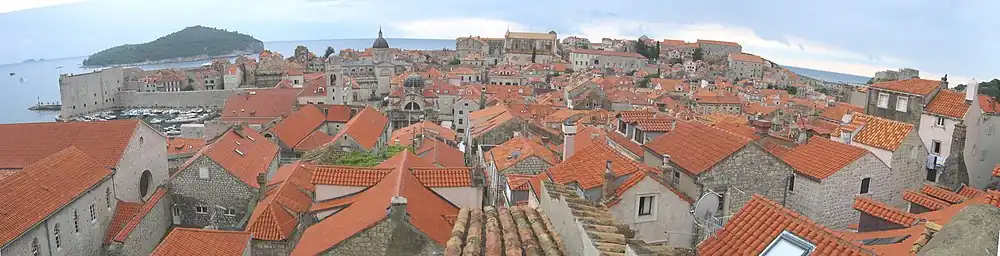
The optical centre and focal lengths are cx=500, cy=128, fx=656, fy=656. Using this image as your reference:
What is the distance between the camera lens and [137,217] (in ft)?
56.4

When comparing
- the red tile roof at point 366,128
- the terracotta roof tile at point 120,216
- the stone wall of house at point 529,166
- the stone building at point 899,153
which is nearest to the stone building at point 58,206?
the terracotta roof tile at point 120,216

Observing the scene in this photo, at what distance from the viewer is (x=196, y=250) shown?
13.2 metres

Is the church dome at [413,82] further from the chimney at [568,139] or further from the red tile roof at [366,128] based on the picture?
the chimney at [568,139]

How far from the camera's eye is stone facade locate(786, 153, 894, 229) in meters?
12.2

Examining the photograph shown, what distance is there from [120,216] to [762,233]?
18.1 meters

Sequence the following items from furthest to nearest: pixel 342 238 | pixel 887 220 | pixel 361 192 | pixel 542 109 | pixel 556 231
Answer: pixel 542 109 < pixel 361 192 < pixel 887 220 < pixel 342 238 < pixel 556 231

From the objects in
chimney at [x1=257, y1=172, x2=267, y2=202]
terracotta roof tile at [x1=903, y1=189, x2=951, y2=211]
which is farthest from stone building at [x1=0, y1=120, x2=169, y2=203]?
terracotta roof tile at [x1=903, y1=189, x2=951, y2=211]

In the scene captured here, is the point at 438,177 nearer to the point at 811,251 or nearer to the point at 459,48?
the point at 811,251

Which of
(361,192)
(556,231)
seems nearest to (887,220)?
(556,231)

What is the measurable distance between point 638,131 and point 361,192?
7987 millimetres

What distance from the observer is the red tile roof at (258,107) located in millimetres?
51531

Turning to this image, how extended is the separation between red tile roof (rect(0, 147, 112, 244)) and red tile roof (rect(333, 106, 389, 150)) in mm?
13698

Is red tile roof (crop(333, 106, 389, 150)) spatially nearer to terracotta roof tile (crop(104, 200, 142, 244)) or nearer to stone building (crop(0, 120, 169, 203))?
stone building (crop(0, 120, 169, 203))

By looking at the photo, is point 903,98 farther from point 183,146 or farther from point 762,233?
point 183,146
